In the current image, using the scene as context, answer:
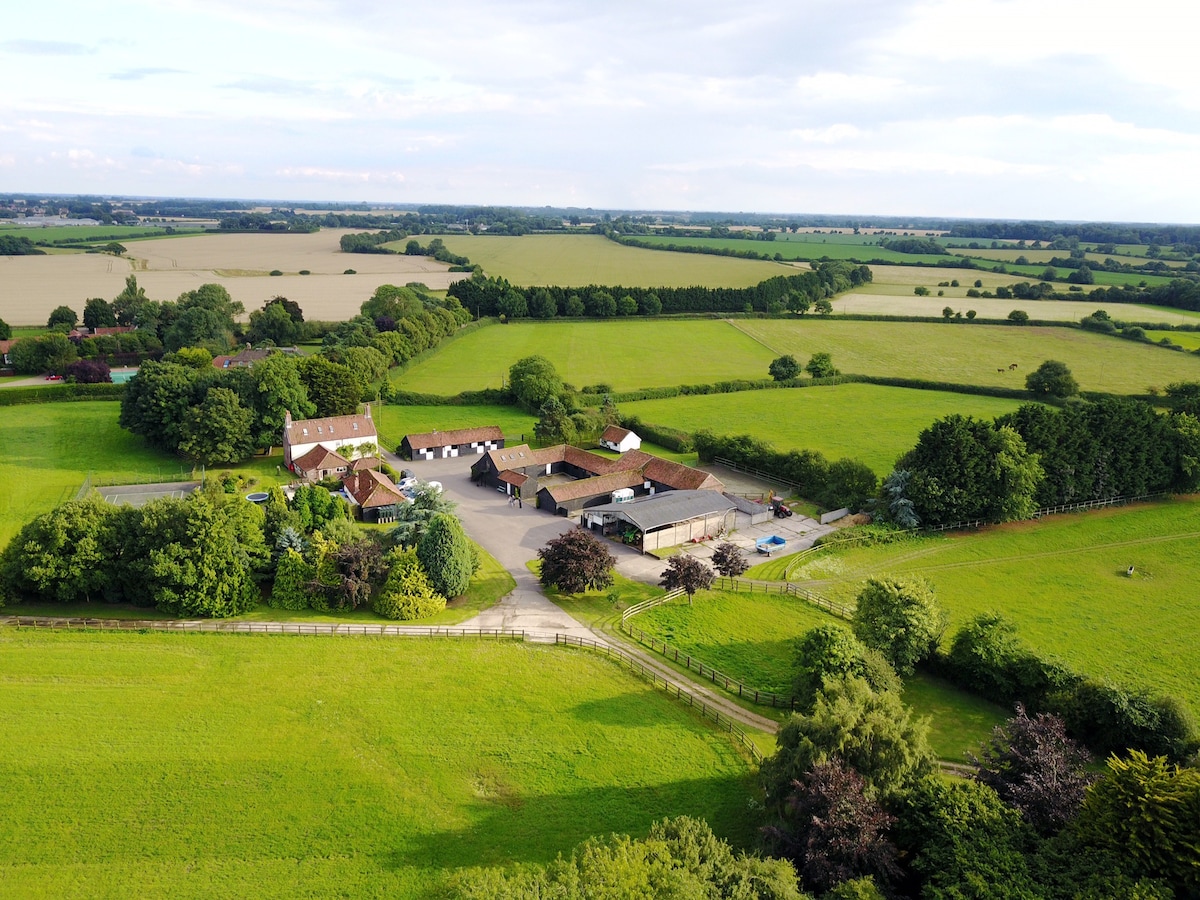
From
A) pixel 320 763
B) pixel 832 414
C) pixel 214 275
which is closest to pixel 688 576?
pixel 320 763

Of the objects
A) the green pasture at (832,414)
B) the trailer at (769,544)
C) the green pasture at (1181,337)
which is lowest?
the trailer at (769,544)

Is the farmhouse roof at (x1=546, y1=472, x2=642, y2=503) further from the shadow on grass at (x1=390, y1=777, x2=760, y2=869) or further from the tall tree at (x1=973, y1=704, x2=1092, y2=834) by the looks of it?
the tall tree at (x1=973, y1=704, x2=1092, y2=834)

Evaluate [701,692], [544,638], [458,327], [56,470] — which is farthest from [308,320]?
[701,692]

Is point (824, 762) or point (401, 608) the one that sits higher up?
point (824, 762)

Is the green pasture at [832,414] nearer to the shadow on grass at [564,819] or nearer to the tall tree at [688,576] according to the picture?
the tall tree at [688,576]

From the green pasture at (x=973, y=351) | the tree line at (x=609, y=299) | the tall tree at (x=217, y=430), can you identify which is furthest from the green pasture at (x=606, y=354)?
the tall tree at (x=217, y=430)

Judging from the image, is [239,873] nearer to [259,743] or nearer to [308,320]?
[259,743]
